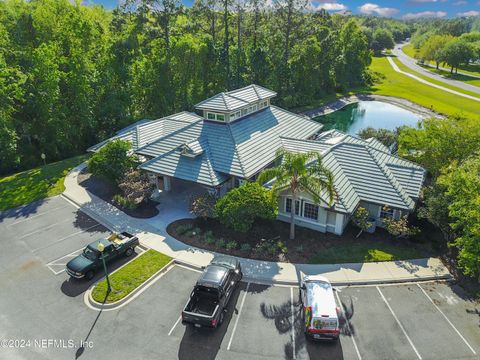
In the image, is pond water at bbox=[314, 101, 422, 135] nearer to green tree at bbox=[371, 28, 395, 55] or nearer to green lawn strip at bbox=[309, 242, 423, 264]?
green lawn strip at bbox=[309, 242, 423, 264]

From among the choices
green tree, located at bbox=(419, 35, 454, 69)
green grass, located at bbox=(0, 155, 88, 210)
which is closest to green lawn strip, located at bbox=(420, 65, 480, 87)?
green tree, located at bbox=(419, 35, 454, 69)

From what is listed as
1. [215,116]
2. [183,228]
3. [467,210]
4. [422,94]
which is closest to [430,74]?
[422,94]

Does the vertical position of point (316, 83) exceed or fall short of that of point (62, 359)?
it exceeds it

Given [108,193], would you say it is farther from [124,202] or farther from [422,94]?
[422,94]

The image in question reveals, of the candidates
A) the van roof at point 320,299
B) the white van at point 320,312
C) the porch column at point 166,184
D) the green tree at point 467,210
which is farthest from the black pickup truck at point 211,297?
the porch column at point 166,184

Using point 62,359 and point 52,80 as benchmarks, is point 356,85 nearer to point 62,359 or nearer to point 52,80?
point 52,80

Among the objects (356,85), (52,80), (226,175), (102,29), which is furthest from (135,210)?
(356,85)
